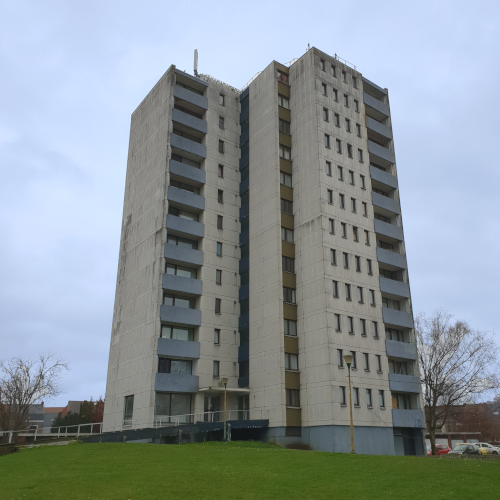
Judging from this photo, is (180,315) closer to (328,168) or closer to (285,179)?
(285,179)

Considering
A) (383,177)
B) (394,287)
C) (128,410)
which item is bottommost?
(128,410)

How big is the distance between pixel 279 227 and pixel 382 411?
2061 cm

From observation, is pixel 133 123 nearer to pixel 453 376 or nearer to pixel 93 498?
pixel 453 376

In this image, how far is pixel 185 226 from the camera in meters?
54.6

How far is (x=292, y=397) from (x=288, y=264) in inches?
521

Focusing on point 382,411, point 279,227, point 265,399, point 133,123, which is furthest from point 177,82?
point 382,411

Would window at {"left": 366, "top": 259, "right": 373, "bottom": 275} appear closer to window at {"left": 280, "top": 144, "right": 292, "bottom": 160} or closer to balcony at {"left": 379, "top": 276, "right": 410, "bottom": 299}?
balcony at {"left": 379, "top": 276, "right": 410, "bottom": 299}

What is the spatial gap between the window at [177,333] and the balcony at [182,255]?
685 centimetres

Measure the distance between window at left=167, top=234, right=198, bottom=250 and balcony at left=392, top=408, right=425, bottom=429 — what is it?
26593mm

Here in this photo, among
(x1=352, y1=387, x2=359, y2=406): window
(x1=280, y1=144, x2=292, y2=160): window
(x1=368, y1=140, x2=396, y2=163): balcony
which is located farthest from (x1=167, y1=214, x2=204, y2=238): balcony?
(x1=368, y1=140, x2=396, y2=163): balcony

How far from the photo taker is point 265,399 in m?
48.2

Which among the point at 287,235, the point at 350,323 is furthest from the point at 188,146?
the point at 350,323

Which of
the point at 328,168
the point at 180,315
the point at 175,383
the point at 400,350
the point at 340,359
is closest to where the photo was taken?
the point at 340,359

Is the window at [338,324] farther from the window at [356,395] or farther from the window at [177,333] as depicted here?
the window at [177,333]
